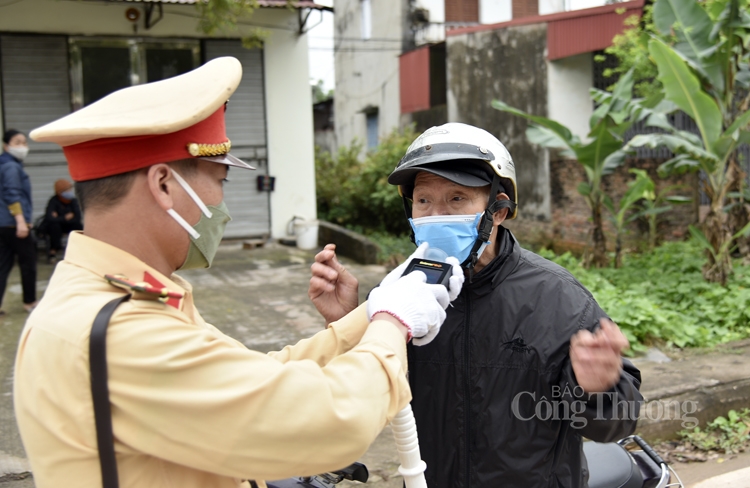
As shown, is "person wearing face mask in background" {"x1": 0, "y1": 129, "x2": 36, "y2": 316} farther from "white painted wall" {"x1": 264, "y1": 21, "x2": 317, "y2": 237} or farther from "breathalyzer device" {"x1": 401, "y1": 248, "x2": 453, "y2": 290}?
"breathalyzer device" {"x1": 401, "y1": 248, "x2": 453, "y2": 290}

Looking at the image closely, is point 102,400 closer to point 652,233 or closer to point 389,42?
point 652,233

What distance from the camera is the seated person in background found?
32.8 ft

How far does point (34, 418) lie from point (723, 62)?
7.93 m

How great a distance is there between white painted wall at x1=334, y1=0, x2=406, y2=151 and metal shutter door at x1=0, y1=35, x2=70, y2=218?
899 centimetres

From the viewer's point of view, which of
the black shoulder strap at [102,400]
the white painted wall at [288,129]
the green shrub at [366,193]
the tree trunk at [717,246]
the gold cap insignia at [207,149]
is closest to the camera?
the black shoulder strap at [102,400]

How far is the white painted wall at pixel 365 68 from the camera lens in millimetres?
20375

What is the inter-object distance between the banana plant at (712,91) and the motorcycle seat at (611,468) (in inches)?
211

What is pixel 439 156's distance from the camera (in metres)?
2.28

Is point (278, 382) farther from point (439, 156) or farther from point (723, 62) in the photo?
point (723, 62)

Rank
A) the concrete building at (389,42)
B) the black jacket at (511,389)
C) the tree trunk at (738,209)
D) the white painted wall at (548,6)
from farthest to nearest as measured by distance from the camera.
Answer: the white painted wall at (548,6), the concrete building at (389,42), the tree trunk at (738,209), the black jacket at (511,389)

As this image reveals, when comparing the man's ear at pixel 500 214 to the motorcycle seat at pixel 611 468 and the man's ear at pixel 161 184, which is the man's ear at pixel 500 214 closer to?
the motorcycle seat at pixel 611 468

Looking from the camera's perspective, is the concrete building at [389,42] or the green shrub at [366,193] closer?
the green shrub at [366,193]

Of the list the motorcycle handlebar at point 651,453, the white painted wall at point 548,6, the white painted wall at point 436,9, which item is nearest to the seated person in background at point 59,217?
the motorcycle handlebar at point 651,453

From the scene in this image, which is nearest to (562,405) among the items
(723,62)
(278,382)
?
(278,382)
